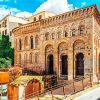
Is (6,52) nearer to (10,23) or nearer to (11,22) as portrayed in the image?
(10,23)

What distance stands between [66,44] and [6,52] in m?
15.4

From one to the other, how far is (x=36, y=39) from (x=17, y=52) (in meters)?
5.27

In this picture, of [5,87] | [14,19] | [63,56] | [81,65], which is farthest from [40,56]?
[14,19]

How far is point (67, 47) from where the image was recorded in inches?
1136

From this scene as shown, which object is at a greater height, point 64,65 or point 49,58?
point 49,58

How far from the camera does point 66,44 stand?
28922 mm

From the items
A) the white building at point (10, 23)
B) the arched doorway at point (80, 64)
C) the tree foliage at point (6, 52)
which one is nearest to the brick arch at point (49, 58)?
the arched doorway at point (80, 64)

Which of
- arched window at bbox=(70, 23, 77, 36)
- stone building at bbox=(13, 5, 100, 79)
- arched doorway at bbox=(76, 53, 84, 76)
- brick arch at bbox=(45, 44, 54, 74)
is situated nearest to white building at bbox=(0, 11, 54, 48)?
stone building at bbox=(13, 5, 100, 79)

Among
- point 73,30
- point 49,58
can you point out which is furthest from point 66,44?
point 49,58

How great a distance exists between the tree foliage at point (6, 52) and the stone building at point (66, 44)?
391 cm

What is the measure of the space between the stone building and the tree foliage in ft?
12.8

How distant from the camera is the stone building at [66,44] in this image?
26531mm

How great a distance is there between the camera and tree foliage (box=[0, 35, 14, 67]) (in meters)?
37.4

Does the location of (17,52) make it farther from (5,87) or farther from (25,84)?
(5,87)
